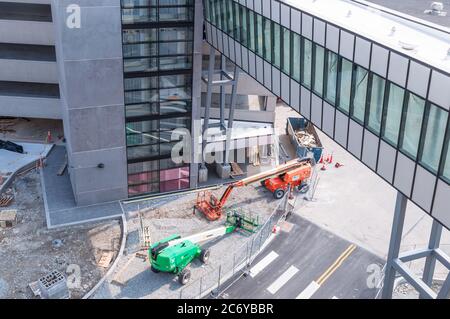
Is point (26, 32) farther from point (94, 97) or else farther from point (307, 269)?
point (307, 269)

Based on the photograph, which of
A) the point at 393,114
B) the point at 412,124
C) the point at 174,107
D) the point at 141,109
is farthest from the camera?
the point at 174,107

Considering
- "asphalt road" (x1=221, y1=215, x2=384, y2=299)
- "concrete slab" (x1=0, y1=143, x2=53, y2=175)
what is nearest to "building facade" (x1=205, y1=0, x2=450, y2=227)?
"asphalt road" (x1=221, y1=215, x2=384, y2=299)

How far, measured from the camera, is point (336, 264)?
32.5 meters

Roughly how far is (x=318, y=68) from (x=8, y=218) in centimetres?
2088

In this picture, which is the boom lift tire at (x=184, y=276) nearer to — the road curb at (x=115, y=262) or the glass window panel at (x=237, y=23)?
the road curb at (x=115, y=262)

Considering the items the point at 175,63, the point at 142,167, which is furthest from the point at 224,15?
the point at 142,167

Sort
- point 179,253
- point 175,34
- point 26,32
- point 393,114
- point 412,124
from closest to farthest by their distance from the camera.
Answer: point 412,124
point 393,114
point 179,253
point 175,34
point 26,32

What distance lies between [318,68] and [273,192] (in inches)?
576

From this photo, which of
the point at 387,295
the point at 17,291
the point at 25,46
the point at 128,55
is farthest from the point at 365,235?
the point at 25,46

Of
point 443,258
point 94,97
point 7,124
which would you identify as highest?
point 94,97

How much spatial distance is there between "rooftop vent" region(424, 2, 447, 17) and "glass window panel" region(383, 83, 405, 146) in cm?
1942

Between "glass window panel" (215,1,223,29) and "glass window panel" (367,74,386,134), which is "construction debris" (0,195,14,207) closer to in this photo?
"glass window panel" (215,1,223,29)

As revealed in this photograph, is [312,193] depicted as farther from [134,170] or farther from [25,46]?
[25,46]

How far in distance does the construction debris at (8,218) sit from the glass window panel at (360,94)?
2185cm
